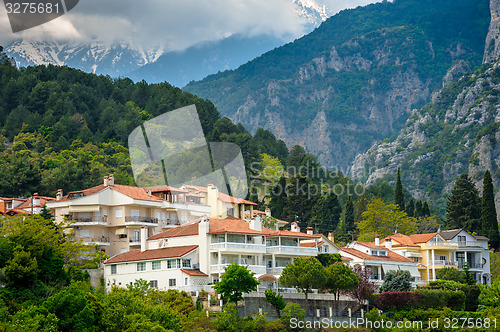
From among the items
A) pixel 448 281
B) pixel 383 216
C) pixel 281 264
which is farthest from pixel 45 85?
pixel 448 281

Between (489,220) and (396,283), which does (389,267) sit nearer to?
(396,283)

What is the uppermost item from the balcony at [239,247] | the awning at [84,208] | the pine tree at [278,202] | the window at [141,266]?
the pine tree at [278,202]

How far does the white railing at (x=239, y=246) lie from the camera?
190 ft

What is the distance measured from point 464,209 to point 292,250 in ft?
121

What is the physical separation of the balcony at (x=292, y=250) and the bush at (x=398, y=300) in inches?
307

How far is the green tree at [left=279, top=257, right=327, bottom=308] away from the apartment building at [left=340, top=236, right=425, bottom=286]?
11.9m

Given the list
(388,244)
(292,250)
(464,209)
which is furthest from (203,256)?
(464,209)

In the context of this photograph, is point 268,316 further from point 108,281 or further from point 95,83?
point 95,83

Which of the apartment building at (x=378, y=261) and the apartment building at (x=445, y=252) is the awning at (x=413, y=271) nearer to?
the apartment building at (x=378, y=261)

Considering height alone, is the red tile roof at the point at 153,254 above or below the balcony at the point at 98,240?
below

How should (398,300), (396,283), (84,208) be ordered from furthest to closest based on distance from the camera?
(84,208)
(396,283)
(398,300)

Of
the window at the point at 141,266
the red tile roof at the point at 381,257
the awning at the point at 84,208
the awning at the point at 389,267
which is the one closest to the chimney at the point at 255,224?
the window at the point at 141,266

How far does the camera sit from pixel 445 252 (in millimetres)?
79000

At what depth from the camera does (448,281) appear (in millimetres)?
67688
